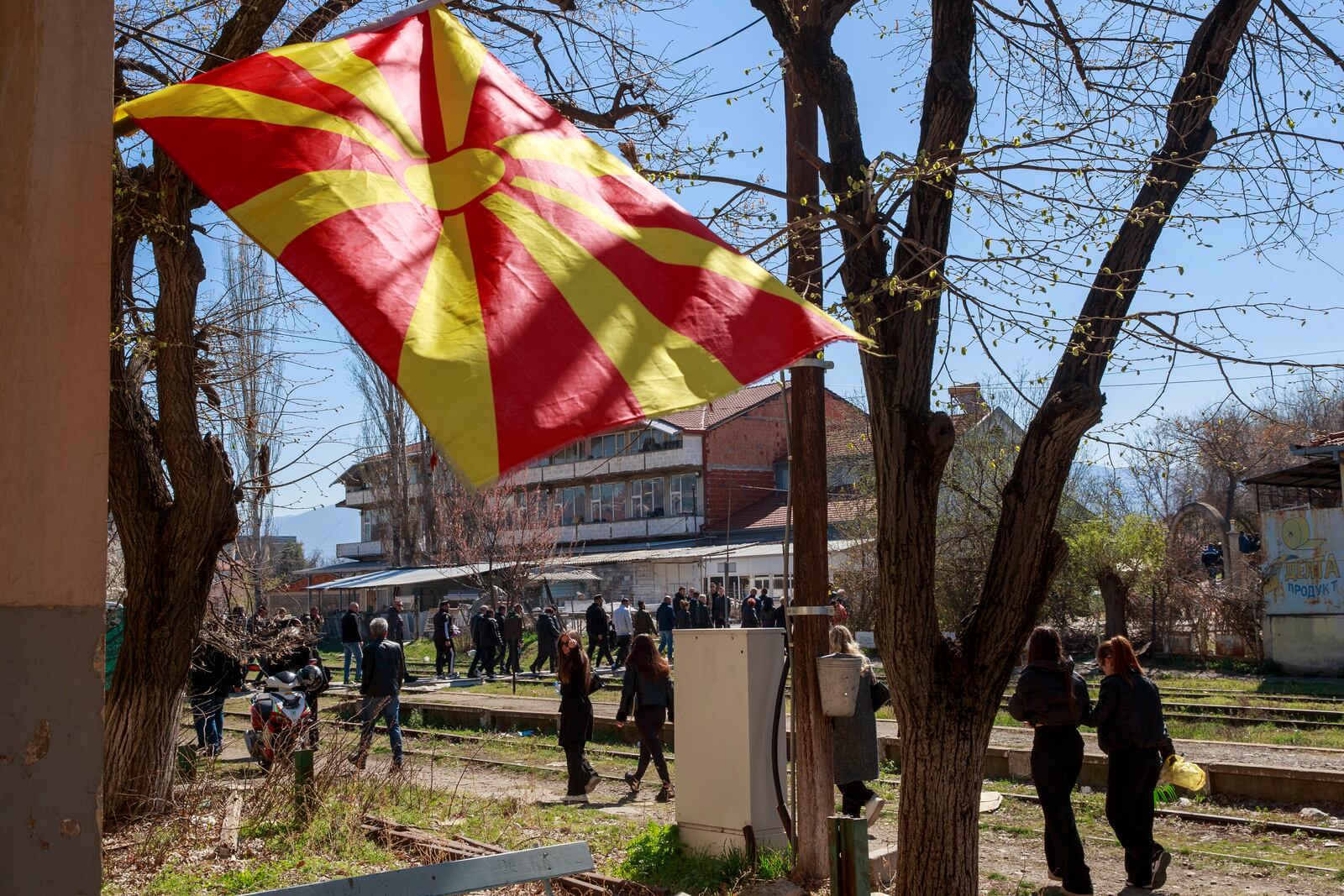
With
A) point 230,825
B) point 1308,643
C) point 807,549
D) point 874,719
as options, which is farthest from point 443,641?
point 807,549

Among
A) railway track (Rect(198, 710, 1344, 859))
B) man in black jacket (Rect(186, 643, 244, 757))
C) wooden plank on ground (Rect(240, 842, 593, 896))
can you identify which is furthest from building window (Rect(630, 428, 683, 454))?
wooden plank on ground (Rect(240, 842, 593, 896))

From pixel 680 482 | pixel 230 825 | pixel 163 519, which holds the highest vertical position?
pixel 680 482

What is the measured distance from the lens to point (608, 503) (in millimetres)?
62094

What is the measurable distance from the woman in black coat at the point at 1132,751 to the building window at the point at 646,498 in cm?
5017

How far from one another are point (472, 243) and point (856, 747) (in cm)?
625

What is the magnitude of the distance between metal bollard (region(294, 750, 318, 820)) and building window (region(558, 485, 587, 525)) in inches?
2082

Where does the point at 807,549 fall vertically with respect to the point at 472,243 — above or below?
below

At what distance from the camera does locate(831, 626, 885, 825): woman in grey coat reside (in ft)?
28.9

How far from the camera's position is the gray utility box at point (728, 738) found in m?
9.17

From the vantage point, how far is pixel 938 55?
698 centimetres

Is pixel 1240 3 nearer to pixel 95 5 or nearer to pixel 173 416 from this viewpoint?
pixel 95 5

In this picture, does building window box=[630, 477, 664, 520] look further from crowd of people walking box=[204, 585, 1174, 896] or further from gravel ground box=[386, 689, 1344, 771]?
gravel ground box=[386, 689, 1344, 771]

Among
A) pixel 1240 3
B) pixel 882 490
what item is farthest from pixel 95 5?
pixel 1240 3

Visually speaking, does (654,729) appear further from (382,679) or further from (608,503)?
(608,503)
